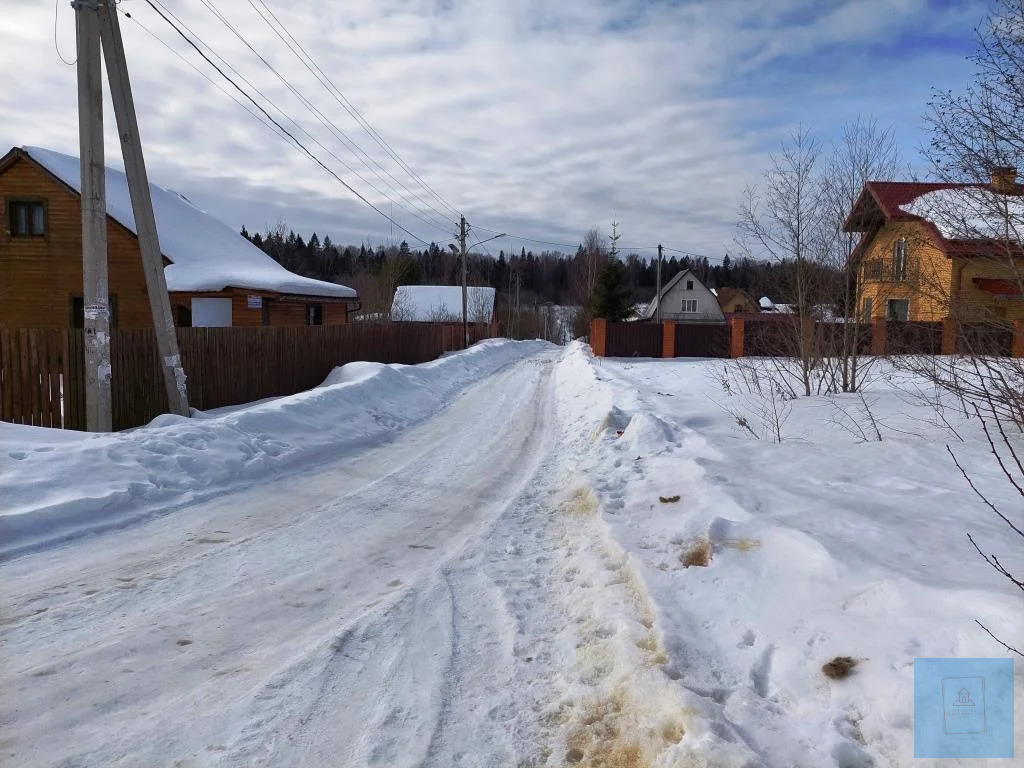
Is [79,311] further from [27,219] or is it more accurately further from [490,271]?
[490,271]

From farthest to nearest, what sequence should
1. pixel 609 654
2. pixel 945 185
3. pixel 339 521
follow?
pixel 945 185 < pixel 339 521 < pixel 609 654

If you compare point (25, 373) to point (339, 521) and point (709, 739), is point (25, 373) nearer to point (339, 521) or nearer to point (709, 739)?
point (339, 521)

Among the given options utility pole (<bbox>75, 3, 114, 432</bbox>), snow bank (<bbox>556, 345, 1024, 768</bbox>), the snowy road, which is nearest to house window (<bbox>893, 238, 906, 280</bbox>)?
snow bank (<bbox>556, 345, 1024, 768</bbox>)

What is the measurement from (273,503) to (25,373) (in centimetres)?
536

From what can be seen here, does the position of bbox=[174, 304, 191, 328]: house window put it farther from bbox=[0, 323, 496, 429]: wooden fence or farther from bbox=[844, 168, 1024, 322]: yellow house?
bbox=[844, 168, 1024, 322]: yellow house

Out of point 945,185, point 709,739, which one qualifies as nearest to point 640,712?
point 709,739

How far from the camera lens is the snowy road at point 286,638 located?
290 cm

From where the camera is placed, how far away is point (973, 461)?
671cm

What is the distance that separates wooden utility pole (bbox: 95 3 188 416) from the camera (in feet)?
29.5

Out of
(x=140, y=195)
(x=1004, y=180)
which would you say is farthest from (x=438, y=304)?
(x=1004, y=180)

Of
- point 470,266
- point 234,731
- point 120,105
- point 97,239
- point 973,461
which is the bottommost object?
point 234,731

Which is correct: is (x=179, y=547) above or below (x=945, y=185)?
below

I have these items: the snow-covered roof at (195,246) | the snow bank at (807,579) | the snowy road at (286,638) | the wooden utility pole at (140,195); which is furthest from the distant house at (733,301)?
the snowy road at (286,638)

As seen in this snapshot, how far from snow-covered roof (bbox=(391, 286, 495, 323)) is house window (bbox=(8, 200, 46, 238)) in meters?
37.1
